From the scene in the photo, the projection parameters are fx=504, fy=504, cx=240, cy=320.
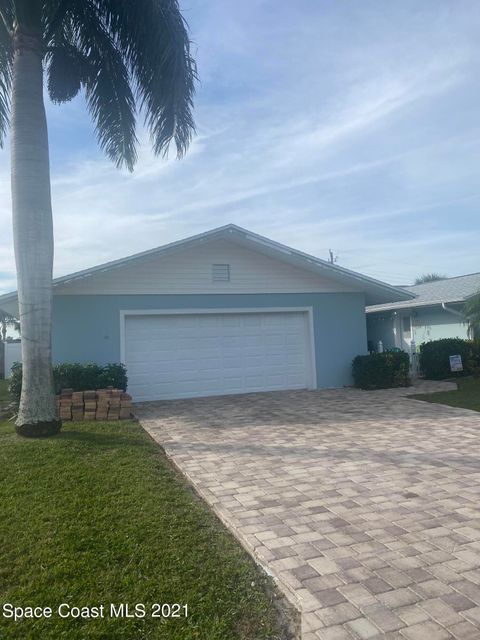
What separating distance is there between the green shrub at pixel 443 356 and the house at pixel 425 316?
8.21 feet

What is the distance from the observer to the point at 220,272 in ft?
42.1

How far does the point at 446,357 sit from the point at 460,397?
12.6ft

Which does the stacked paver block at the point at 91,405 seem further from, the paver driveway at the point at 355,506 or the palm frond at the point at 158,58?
the palm frond at the point at 158,58

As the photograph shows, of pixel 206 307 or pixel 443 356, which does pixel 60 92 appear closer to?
pixel 206 307

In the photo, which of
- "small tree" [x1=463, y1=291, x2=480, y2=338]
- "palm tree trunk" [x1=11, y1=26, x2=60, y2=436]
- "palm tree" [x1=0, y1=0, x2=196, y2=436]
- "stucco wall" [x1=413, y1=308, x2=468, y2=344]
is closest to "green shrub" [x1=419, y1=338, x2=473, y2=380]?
"small tree" [x1=463, y1=291, x2=480, y2=338]

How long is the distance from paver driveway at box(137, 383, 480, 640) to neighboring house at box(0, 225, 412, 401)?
2.91 meters

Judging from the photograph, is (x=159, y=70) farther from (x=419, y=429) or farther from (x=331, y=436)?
(x=419, y=429)

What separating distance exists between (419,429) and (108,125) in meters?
8.36

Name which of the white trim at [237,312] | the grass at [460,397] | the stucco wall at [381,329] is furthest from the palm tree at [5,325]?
the grass at [460,397]

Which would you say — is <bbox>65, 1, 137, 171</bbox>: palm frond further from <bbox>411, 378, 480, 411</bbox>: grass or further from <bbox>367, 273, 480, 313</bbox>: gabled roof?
<bbox>367, 273, 480, 313</bbox>: gabled roof

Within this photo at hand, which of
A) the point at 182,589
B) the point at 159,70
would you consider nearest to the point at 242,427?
the point at 182,589

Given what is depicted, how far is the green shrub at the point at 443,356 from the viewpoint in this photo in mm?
14836

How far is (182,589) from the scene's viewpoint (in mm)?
3262

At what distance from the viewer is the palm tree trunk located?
7672mm
